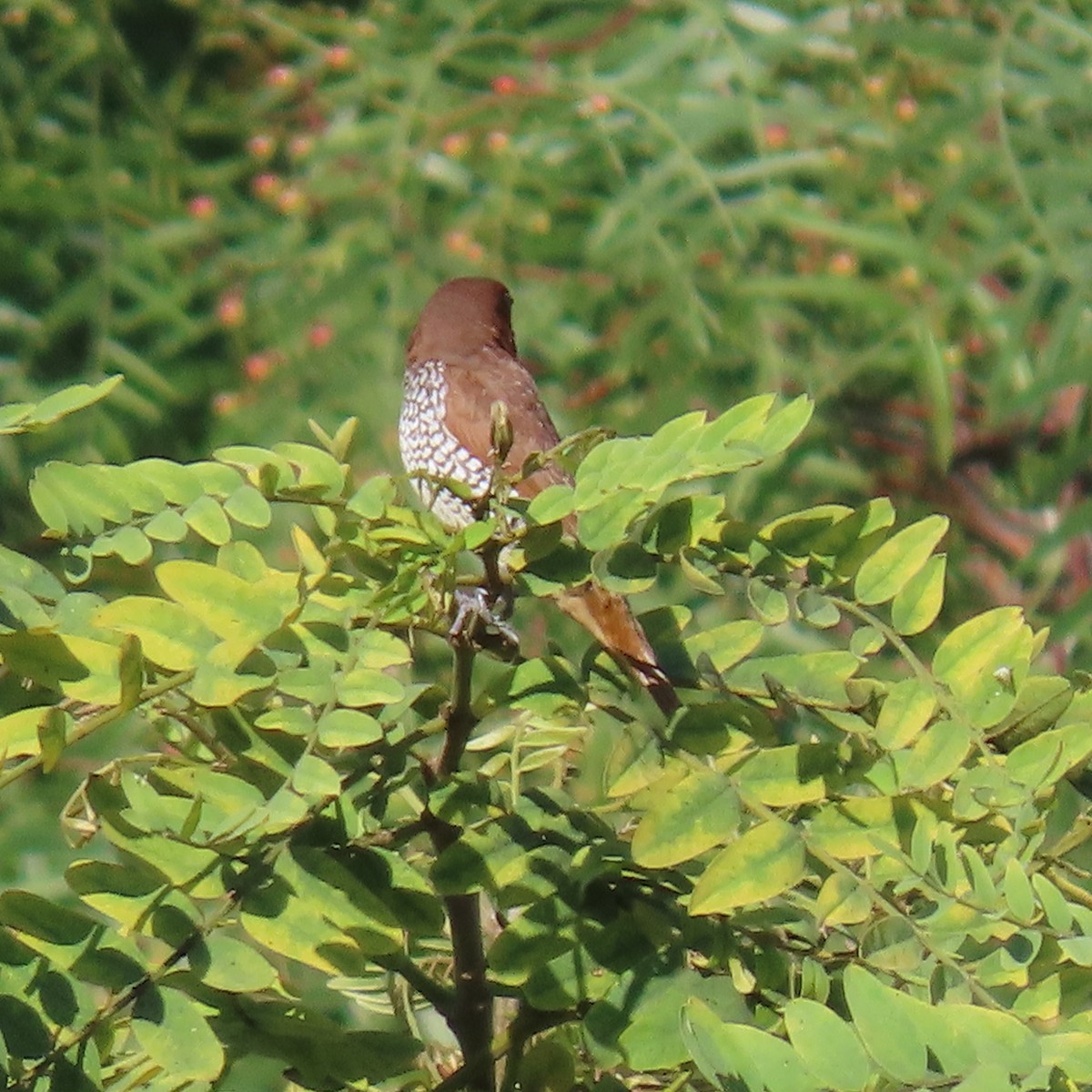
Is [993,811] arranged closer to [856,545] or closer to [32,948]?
[856,545]

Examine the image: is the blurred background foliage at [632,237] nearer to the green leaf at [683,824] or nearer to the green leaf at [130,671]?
the green leaf at [683,824]

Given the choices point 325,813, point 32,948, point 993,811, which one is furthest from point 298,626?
point 993,811

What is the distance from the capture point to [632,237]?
4250 millimetres

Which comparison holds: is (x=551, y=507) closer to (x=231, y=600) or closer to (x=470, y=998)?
(x=231, y=600)

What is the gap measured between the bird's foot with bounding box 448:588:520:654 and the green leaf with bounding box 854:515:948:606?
0.28m

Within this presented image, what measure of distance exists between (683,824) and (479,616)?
22 cm

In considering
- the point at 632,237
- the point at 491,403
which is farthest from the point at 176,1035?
the point at 632,237

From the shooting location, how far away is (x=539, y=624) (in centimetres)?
378

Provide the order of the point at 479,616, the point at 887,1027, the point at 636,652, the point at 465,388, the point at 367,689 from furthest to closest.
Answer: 1. the point at 465,388
2. the point at 636,652
3. the point at 479,616
4. the point at 367,689
5. the point at 887,1027

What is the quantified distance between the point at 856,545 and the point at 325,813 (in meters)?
0.45

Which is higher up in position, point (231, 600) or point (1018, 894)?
point (231, 600)

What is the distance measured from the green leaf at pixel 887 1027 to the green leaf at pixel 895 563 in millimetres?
368

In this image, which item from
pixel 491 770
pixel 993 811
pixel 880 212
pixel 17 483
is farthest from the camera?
pixel 17 483

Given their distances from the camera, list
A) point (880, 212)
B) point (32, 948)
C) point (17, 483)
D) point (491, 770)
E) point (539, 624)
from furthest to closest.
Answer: point (17, 483) < point (880, 212) < point (539, 624) < point (491, 770) < point (32, 948)
